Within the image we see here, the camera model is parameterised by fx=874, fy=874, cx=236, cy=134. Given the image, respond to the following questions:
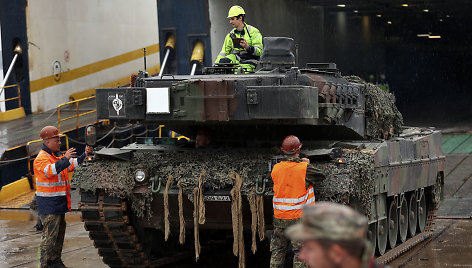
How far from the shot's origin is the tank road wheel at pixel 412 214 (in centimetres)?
1251

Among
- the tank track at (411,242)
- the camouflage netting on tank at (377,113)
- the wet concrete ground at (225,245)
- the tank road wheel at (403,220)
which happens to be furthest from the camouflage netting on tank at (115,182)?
the tank road wheel at (403,220)

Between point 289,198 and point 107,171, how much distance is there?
2.29 metres

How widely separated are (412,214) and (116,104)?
16.6ft

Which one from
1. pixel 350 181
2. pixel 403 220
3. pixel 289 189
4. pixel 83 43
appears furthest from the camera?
pixel 83 43

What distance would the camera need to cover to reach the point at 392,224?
38.3 ft

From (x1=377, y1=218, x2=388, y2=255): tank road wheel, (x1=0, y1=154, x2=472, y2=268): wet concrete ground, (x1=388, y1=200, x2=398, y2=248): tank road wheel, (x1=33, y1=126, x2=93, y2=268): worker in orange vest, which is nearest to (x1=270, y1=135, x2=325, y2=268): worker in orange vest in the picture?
(x1=0, y1=154, x2=472, y2=268): wet concrete ground

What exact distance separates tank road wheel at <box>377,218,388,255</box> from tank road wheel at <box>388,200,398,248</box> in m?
0.21

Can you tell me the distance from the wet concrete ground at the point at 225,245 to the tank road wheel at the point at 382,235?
0.83ft

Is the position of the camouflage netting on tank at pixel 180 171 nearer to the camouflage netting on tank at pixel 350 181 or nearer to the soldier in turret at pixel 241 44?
the camouflage netting on tank at pixel 350 181

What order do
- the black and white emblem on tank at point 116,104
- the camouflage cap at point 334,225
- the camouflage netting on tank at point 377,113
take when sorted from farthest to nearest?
the camouflage netting on tank at point 377,113 < the black and white emblem on tank at point 116,104 < the camouflage cap at point 334,225

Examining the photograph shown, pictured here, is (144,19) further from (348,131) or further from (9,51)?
(348,131)

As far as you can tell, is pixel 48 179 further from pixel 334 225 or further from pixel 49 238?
pixel 334 225

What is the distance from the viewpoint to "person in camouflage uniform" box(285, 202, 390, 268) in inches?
133

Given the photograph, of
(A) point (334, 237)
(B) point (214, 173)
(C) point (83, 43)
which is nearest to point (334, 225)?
(A) point (334, 237)
